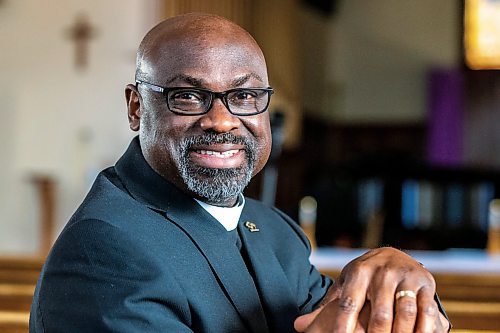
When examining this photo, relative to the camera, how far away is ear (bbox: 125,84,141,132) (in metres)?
1.83

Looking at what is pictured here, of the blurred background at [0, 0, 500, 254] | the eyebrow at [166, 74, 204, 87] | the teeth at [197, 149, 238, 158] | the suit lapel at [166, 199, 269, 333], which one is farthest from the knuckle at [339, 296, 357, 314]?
the blurred background at [0, 0, 500, 254]

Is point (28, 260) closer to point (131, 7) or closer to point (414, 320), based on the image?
point (414, 320)

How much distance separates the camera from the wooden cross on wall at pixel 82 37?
30.1 ft

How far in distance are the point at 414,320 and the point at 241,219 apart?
0.57m

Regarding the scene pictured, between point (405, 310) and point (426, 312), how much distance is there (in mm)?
37

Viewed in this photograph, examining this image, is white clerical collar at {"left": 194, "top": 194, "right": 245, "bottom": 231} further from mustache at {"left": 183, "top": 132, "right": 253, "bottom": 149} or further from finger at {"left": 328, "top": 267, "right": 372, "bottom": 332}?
finger at {"left": 328, "top": 267, "right": 372, "bottom": 332}

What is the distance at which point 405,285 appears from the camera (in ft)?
4.86

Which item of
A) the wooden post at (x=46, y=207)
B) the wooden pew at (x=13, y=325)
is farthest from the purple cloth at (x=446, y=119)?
the wooden pew at (x=13, y=325)

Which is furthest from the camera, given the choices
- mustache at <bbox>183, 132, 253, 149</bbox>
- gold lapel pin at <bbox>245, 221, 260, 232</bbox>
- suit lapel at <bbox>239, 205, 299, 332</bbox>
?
gold lapel pin at <bbox>245, 221, 260, 232</bbox>

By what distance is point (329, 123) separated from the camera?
1584cm

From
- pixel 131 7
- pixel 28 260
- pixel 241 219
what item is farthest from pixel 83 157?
pixel 241 219

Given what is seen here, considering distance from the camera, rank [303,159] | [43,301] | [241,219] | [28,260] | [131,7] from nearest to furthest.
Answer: [43,301], [241,219], [28,260], [131,7], [303,159]

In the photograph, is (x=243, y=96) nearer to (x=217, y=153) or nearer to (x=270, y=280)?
(x=217, y=153)

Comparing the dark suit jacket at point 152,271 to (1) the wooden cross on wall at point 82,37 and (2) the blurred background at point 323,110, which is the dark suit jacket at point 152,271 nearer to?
(2) the blurred background at point 323,110
